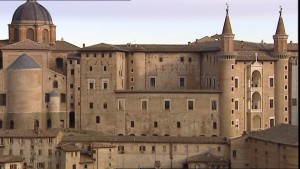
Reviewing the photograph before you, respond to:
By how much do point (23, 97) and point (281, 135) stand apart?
1809 centimetres

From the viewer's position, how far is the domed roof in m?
65.6

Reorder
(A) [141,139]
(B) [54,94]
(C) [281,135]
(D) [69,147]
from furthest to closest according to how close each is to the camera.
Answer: (B) [54,94] → (A) [141,139] → (D) [69,147] → (C) [281,135]

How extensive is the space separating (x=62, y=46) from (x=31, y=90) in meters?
6.22

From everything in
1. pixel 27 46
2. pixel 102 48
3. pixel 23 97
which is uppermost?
pixel 27 46

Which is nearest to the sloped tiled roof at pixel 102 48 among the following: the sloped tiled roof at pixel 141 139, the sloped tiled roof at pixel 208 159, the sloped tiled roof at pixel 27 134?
the sloped tiled roof at pixel 141 139

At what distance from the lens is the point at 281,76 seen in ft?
198

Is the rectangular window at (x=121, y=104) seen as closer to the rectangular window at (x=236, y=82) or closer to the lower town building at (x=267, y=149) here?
the rectangular window at (x=236, y=82)

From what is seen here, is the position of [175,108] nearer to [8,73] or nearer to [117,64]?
[117,64]

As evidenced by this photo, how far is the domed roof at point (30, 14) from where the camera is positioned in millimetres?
65625

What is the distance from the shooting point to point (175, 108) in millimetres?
59031

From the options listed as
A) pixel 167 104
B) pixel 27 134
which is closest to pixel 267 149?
pixel 167 104

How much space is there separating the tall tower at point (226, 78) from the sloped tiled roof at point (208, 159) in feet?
10.8

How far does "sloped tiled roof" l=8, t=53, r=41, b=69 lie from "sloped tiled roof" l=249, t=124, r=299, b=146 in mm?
15571

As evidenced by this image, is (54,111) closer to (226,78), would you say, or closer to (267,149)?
(226,78)
